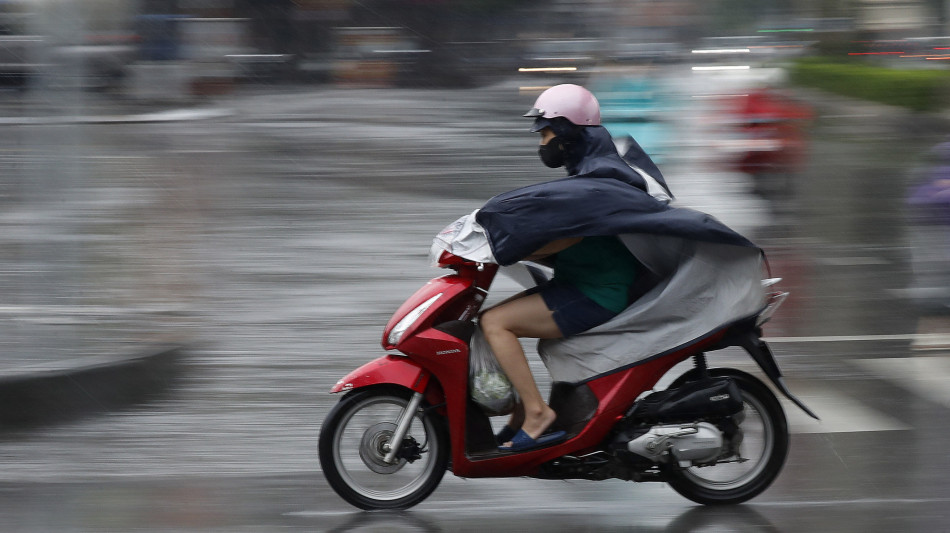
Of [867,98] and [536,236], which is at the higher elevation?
[536,236]

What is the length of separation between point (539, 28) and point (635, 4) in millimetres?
16620

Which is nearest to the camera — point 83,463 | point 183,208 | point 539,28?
point 83,463

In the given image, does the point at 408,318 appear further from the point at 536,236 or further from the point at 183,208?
the point at 183,208

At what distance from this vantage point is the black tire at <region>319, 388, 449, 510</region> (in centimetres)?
563

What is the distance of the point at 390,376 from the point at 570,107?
1.40 meters


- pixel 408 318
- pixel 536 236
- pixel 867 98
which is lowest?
pixel 867 98

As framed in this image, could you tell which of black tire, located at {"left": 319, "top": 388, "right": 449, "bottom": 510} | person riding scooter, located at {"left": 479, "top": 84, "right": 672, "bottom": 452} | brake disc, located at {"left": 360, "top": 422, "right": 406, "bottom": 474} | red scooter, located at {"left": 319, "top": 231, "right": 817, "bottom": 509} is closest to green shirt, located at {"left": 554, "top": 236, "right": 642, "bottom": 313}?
person riding scooter, located at {"left": 479, "top": 84, "right": 672, "bottom": 452}

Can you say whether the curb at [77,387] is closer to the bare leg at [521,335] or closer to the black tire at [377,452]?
the black tire at [377,452]

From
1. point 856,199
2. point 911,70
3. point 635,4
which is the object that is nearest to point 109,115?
point 635,4

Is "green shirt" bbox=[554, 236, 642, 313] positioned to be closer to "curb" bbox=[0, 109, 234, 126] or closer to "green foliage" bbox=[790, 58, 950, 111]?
"curb" bbox=[0, 109, 234, 126]

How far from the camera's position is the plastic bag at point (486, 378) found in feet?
18.5

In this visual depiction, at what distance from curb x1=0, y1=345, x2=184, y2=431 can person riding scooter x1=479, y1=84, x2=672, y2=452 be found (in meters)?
2.80

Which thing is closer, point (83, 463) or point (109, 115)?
point (83, 463)

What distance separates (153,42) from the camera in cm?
2873
